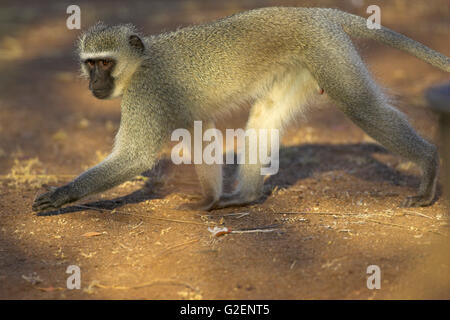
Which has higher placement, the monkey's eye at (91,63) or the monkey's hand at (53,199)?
the monkey's eye at (91,63)

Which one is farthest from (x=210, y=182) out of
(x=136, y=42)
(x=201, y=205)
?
(x=136, y=42)

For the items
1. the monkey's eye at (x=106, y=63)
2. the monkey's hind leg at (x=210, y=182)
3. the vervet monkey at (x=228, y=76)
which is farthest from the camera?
the monkey's hind leg at (x=210, y=182)

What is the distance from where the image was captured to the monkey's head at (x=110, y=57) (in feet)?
15.2

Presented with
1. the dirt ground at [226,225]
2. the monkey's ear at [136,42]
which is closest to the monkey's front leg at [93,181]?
the dirt ground at [226,225]

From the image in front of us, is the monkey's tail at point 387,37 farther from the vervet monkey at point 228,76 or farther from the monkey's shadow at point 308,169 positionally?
the monkey's shadow at point 308,169

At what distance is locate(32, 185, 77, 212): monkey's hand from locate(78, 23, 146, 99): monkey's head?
0.79 m

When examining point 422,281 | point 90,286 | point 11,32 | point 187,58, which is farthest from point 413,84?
point 11,32

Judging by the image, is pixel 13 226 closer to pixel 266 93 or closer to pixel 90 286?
pixel 90 286

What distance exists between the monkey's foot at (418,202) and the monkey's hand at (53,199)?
101 inches

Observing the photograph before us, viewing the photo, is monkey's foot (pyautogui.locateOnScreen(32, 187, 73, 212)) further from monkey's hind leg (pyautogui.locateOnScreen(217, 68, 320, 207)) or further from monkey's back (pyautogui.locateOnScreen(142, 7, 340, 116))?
monkey's hind leg (pyautogui.locateOnScreen(217, 68, 320, 207))

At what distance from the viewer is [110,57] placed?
4.65 metres

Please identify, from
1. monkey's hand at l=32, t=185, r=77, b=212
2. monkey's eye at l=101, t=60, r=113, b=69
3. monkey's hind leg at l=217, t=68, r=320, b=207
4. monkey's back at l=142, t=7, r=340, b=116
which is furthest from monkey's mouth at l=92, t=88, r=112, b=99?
monkey's hind leg at l=217, t=68, r=320, b=207

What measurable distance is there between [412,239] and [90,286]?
6.84ft

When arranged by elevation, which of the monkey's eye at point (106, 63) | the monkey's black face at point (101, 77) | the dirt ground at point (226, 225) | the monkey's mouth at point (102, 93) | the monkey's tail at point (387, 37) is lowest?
the dirt ground at point (226, 225)
